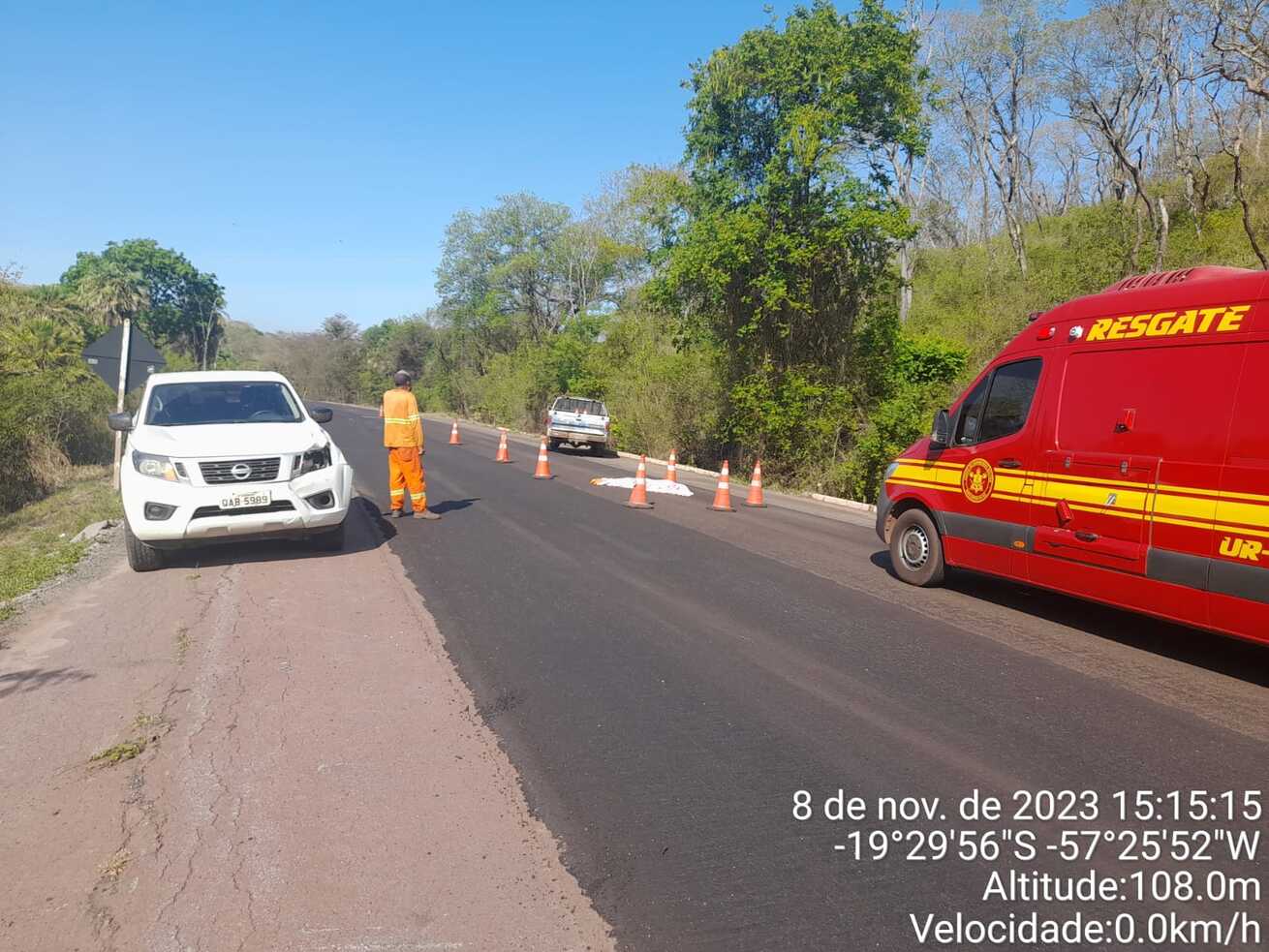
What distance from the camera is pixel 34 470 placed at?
60.3 feet

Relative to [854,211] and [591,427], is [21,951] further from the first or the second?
[591,427]

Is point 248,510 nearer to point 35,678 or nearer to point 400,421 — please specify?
point 35,678

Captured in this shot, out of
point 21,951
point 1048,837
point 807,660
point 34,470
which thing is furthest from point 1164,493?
point 34,470

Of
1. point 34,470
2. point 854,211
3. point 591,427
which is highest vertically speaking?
point 854,211

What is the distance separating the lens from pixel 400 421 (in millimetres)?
10430

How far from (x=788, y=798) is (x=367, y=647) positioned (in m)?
3.27

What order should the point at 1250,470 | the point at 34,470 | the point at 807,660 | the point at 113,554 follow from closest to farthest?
the point at 1250,470, the point at 807,660, the point at 113,554, the point at 34,470

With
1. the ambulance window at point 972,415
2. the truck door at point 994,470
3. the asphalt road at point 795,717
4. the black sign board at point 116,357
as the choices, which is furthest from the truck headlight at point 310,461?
the black sign board at point 116,357

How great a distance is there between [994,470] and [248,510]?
6734 mm

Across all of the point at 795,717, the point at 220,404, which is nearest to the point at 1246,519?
the point at 795,717

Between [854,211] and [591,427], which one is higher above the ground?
[854,211]

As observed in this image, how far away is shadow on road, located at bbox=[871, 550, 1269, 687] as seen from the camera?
226 inches

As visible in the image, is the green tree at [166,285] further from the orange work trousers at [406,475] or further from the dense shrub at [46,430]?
the orange work trousers at [406,475]

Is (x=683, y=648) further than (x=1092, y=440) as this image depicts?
No
